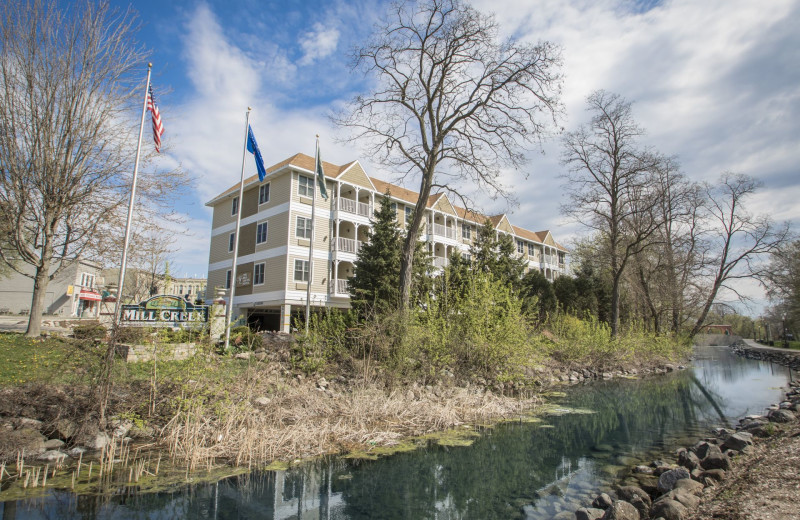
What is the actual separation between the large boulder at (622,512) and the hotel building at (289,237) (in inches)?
745

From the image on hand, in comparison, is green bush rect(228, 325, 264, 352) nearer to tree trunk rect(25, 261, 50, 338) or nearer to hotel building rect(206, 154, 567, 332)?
tree trunk rect(25, 261, 50, 338)

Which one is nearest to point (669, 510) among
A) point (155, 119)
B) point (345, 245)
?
point (155, 119)

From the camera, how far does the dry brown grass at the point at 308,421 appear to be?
662 cm

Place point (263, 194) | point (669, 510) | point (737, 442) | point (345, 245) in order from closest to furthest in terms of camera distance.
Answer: point (669, 510) < point (737, 442) < point (345, 245) < point (263, 194)

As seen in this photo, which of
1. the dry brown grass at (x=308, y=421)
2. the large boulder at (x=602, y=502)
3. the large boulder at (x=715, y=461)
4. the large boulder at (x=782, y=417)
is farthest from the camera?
the large boulder at (x=782, y=417)

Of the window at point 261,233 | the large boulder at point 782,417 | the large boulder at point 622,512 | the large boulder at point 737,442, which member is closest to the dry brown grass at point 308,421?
the large boulder at point 622,512

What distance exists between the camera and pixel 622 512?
172 inches

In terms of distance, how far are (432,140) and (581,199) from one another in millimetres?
13088

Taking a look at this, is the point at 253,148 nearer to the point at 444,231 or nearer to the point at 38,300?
the point at 38,300

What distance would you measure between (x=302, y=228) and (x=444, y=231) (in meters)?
13.8

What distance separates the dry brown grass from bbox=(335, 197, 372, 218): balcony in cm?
1893

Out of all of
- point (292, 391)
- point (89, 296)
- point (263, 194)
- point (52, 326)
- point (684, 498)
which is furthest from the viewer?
point (89, 296)

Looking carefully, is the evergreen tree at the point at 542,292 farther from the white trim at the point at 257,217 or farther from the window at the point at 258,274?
the window at the point at 258,274

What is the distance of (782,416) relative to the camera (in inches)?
346
